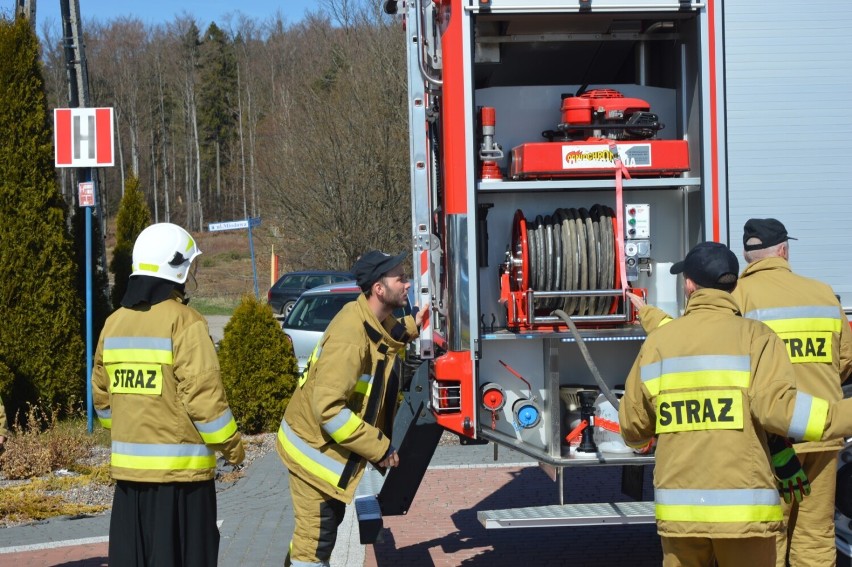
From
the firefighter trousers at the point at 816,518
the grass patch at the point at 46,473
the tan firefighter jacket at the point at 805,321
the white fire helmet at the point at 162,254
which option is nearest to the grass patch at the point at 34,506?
the grass patch at the point at 46,473

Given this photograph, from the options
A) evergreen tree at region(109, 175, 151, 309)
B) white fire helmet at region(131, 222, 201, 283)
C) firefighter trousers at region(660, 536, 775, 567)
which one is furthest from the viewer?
evergreen tree at region(109, 175, 151, 309)

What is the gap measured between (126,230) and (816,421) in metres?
18.0

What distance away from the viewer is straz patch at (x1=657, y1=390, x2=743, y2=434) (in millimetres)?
3744

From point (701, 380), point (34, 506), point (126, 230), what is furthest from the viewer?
point (126, 230)

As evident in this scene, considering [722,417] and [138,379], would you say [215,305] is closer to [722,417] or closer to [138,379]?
[138,379]

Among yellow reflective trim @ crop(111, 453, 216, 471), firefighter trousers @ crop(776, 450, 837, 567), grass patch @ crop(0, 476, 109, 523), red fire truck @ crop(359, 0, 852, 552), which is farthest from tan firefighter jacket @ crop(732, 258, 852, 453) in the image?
grass patch @ crop(0, 476, 109, 523)

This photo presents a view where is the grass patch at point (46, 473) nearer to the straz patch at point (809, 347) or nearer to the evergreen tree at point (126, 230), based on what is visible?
the straz patch at point (809, 347)

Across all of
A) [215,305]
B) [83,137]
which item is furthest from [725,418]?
[215,305]

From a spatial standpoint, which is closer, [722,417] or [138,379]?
[722,417]

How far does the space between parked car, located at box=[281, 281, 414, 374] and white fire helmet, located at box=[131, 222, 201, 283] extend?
860 centimetres

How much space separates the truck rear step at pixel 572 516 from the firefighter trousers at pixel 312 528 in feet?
3.14

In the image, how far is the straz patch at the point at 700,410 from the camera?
3744 millimetres

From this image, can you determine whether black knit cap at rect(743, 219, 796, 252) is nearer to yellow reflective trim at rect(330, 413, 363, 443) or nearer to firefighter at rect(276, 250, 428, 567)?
firefighter at rect(276, 250, 428, 567)

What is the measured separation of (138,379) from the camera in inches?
177
